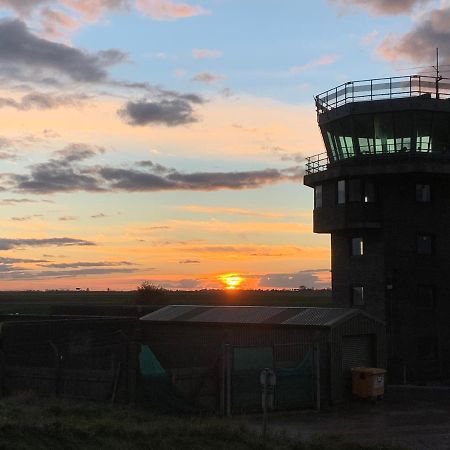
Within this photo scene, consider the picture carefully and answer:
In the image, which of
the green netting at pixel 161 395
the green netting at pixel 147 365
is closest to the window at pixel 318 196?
the green netting at pixel 147 365

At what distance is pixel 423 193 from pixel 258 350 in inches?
819

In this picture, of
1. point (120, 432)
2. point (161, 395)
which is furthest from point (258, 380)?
point (120, 432)

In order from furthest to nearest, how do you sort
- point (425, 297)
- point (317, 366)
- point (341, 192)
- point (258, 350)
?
point (341, 192)
point (425, 297)
point (317, 366)
point (258, 350)

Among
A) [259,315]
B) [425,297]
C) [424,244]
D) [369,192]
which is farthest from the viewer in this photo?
[424,244]

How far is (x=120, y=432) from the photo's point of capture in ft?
59.7

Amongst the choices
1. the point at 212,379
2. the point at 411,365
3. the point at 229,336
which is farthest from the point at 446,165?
the point at 212,379

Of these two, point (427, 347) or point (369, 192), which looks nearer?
point (427, 347)

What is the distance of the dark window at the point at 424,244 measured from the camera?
1704 inches

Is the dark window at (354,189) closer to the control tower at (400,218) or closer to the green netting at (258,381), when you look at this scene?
the control tower at (400,218)

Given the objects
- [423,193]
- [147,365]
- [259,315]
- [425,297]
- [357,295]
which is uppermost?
[423,193]

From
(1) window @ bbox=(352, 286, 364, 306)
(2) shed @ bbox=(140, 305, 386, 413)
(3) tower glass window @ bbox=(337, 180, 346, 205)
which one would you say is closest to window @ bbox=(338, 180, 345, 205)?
(3) tower glass window @ bbox=(337, 180, 346, 205)

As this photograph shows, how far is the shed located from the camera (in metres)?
26.1

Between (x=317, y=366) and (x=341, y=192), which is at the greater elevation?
(x=341, y=192)

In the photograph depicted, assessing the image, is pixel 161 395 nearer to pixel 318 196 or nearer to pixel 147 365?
pixel 147 365
